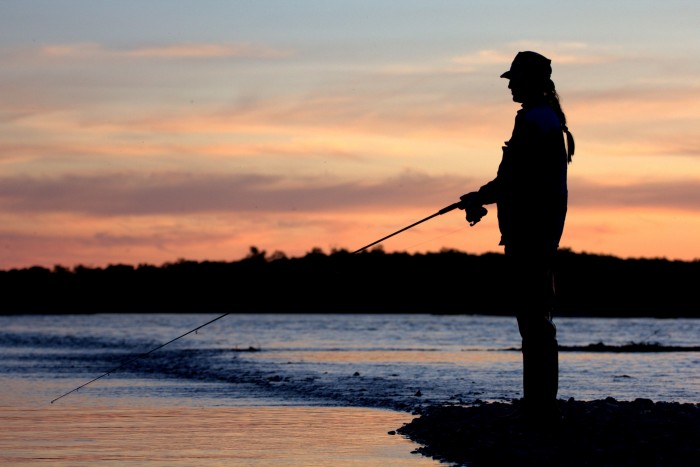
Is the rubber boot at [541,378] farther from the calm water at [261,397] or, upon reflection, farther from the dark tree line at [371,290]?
the dark tree line at [371,290]

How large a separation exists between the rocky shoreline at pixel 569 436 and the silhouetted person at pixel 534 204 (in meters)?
0.34

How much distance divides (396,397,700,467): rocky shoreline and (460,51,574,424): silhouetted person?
1.13ft

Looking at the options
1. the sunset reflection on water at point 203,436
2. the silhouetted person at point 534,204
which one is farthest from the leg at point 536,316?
the sunset reflection on water at point 203,436

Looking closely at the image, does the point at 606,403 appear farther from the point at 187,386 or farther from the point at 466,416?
the point at 187,386

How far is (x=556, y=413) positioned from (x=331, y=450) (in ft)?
5.21

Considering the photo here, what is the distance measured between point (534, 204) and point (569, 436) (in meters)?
1.56

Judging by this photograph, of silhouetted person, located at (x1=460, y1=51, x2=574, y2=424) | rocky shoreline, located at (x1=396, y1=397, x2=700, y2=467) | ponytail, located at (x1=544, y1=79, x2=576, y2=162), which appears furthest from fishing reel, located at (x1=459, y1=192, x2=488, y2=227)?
rocky shoreline, located at (x1=396, y1=397, x2=700, y2=467)

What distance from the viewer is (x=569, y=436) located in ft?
28.3

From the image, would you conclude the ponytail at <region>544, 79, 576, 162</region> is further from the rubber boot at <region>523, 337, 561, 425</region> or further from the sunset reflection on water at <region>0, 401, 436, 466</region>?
the sunset reflection on water at <region>0, 401, 436, 466</region>

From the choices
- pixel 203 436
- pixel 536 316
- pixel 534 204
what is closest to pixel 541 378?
pixel 536 316

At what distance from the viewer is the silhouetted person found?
342 inches

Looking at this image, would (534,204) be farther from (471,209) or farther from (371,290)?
(371,290)

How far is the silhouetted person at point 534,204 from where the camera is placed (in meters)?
8.68

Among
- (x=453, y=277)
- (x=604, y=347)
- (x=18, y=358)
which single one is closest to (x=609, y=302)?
(x=453, y=277)
